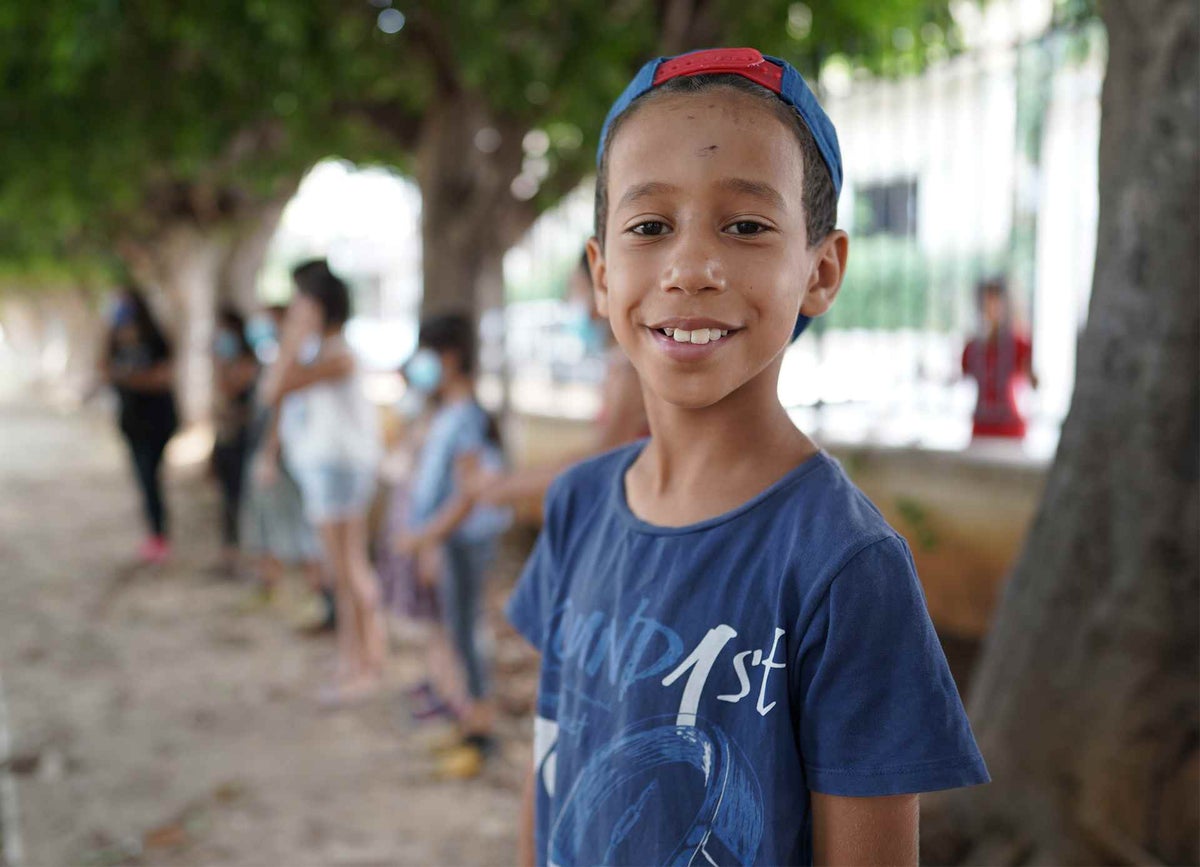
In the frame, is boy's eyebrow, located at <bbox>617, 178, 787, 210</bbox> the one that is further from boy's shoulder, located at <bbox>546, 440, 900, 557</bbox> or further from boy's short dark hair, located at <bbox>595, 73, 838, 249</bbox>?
boy's shoulder, located at <bbox>546, 440, 900, 557</bbox>

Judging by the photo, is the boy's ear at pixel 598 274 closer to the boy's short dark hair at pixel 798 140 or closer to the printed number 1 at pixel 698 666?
the boy's short dark hair at pixel 798 140

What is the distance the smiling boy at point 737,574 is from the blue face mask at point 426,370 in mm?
2756

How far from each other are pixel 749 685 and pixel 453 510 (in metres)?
2.67

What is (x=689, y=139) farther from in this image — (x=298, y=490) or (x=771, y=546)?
(x=298, y=490)

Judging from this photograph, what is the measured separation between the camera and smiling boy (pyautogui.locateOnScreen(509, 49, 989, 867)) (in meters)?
1.00

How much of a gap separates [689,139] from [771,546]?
1.38ft

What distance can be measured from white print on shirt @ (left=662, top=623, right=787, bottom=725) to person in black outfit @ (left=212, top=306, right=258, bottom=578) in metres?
5.97

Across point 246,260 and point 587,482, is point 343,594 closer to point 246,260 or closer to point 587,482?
point 587,482

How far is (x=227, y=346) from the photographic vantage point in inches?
262

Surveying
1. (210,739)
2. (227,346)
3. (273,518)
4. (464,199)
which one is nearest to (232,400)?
(227,346)

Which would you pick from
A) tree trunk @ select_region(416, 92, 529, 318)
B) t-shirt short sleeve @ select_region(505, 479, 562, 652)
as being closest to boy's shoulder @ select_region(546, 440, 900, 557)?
t-shirt short sleeve @ select_region(505, 479, 562, 652)

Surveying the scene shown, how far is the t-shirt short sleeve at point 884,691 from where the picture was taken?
3.23ft

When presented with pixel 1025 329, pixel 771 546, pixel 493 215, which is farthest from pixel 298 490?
pixel 771 546

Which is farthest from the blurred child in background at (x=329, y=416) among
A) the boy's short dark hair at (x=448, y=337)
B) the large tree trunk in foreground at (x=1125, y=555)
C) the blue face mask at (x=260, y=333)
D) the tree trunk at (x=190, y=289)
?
the tree trunk at (x=190, y=289)
